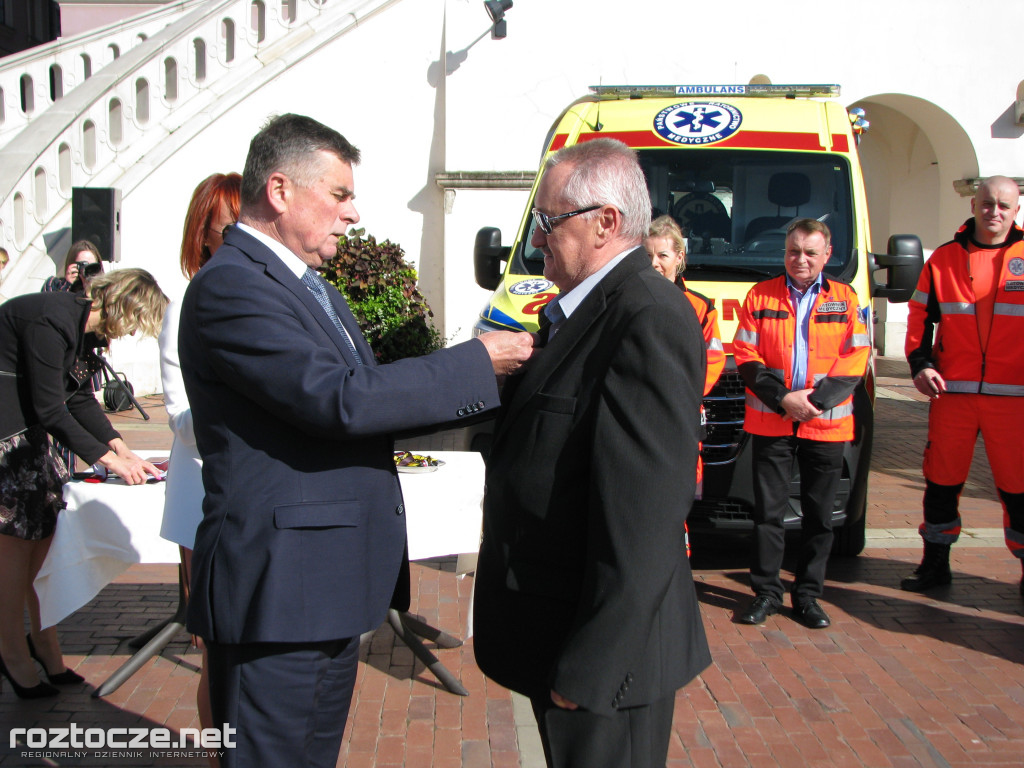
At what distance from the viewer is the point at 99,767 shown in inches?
130

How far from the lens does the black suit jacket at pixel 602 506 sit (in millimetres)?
1711

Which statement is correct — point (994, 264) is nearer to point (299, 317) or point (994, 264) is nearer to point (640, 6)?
point (299, 317)

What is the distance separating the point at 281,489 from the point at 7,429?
7.13ft

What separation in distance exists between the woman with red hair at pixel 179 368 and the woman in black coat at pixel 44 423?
0.51 meters

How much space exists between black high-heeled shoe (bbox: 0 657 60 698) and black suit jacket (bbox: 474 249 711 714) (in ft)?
8.78

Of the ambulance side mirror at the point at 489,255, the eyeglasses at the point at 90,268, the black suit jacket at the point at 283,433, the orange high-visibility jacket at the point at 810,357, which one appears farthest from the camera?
the eyeglasses at the point at 90,268

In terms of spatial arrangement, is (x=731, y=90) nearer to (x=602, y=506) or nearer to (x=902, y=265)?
(x=902, y=265)

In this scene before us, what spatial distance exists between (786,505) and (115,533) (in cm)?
323

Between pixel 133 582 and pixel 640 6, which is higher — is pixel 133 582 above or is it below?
below

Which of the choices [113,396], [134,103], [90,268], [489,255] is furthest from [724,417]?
[134,103]

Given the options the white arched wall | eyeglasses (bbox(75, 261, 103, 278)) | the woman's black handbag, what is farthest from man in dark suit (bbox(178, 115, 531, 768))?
the white arched wall

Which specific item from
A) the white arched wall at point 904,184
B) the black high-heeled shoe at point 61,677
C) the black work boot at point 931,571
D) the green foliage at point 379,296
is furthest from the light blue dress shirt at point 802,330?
the white arched wall at point 904,184

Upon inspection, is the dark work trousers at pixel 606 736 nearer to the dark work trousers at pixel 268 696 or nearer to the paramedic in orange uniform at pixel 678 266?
the dark work trousers at pixel 268 696

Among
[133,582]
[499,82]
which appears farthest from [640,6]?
[133,582]
